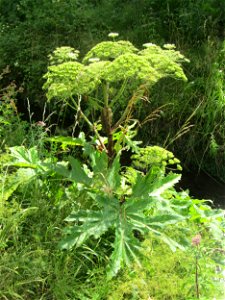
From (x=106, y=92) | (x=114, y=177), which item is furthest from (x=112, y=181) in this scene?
(x=106, y=92)

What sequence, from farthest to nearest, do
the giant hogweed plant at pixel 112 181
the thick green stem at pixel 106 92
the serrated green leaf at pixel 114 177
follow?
the thick green stem at pixel 106 92, the serrated green leaf at pixel 114 177, the giant hogweed plant at pixel 112 181

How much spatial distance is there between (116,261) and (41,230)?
72cm

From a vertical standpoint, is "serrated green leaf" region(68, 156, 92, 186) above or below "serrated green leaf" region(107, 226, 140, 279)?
above

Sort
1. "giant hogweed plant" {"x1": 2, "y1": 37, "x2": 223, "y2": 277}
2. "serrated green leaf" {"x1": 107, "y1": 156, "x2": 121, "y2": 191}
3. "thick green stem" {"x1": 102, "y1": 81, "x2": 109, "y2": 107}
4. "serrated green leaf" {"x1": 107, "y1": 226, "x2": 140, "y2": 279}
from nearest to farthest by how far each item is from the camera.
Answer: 1. "serrated green leaf" {"x1": 107, "y1": 226, "x2": 140, "y2": 279}
2. "giant hogweed plant" {"x1": 2, "y1": 37, "x2": 223, "y2": 277}
3. "serrated green leaf" {"x1": 107, "y1": 156, "x2": 121, "y2": 191}
4. "thick green stem" {"x1": 102, "y1": 81, "x2": 109, "y2": 107}

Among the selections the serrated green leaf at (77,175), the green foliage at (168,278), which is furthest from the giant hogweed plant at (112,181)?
the green foliage at (168,278)

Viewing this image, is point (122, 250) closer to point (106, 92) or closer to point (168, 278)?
point (168, 278)

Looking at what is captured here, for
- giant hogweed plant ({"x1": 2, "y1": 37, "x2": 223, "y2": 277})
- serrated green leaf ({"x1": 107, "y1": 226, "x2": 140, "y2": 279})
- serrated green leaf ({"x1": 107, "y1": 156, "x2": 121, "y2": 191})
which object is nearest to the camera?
serrated green leaf ({"x1": 107, "y1": 226, "x2": 140, "y2": 279})

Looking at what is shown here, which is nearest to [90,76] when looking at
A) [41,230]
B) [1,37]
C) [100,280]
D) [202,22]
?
[41,230]

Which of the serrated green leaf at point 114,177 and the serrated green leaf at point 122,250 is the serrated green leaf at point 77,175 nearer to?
the serrated green leaf at point 114,177

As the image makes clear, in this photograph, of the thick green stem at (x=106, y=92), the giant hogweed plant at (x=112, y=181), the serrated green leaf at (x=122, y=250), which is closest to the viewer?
the serrated green leaf at (x=122, y=250)

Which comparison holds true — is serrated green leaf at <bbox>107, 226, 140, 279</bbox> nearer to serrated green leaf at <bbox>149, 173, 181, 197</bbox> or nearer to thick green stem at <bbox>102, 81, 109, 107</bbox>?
serrated green leaf at <bbox>149, 173, 181, 197</bbox>

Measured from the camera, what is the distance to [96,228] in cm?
315

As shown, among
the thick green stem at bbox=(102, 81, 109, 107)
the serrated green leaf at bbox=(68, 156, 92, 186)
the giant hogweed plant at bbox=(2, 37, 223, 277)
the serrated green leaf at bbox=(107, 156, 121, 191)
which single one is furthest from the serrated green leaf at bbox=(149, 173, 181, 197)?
the thick green stem at bbox=(102, 81, 109, 107)

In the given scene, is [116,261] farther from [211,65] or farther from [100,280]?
[211,65]
